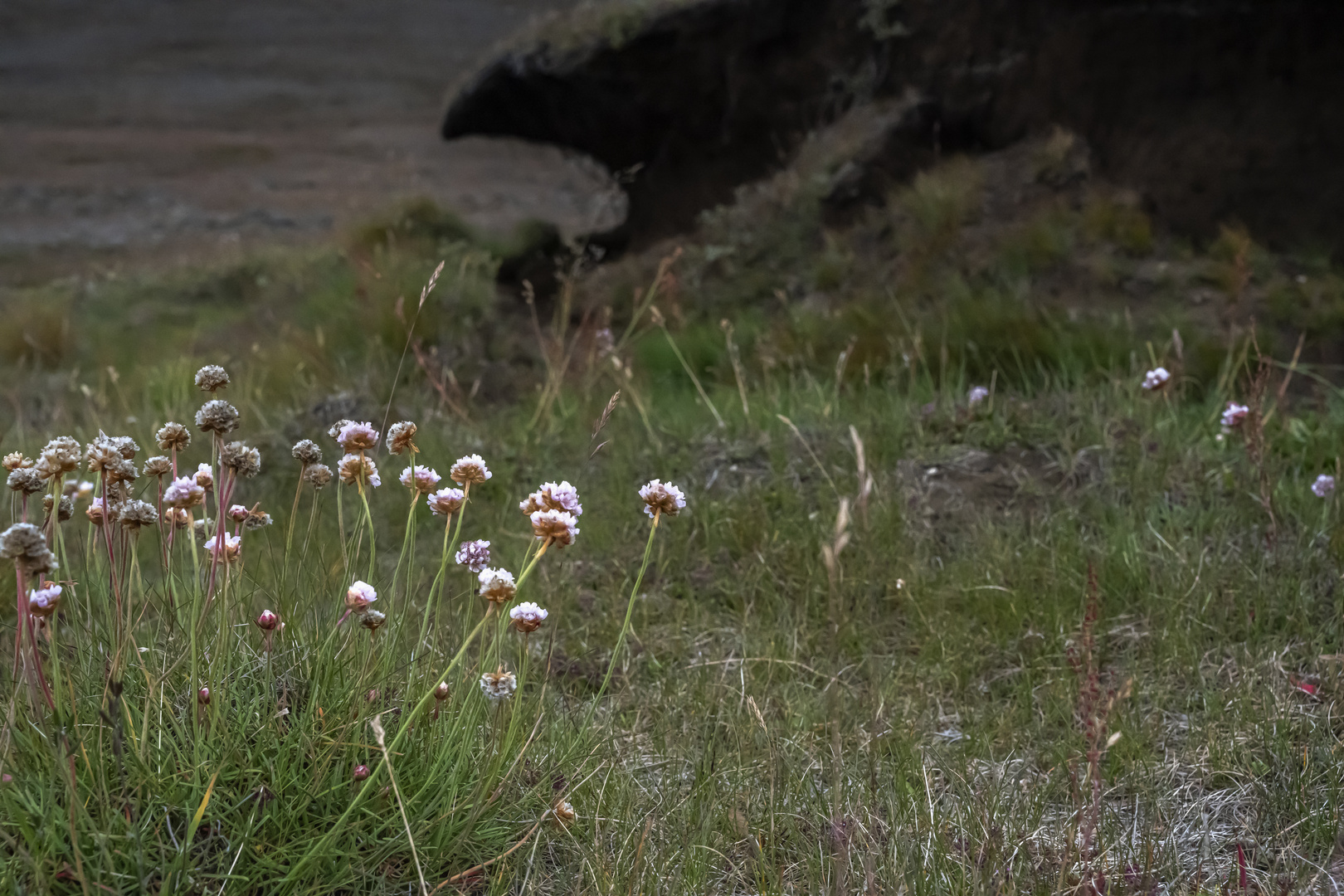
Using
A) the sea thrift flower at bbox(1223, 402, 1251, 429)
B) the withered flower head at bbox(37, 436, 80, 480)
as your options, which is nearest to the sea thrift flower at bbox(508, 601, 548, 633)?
the withered flower head at bbox(37, 436, 80, 480)

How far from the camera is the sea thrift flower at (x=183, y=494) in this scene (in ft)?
4.57

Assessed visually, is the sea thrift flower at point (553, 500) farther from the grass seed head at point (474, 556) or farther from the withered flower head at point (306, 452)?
the withered flower head at point (306, 452)

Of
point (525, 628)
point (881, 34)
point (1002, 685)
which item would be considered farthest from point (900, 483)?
point (881, 34)

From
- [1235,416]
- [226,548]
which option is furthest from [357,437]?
[1235,416]

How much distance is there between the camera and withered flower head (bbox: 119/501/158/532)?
1445mm

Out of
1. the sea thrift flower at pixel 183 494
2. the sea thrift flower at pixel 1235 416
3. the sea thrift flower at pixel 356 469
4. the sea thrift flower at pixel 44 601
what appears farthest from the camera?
the sea thrift flower at pixel 1235 416

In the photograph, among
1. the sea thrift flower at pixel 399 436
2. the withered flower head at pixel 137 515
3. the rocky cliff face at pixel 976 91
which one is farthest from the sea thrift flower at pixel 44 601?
the rocky cliff face at pixel 976 91

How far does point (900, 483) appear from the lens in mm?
3455

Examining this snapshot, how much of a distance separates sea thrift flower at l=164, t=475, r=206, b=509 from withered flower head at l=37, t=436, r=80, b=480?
0.14m

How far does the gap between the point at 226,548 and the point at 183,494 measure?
0.24 m

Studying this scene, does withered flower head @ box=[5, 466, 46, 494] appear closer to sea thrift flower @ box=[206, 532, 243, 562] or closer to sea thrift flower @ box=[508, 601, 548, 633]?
sea thrift flower @ box=[206, 532, 243, 562]

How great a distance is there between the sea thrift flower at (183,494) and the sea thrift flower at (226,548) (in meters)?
0.10

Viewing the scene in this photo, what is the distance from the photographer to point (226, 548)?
5.29 feet

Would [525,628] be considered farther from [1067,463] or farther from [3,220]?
[3,220]
